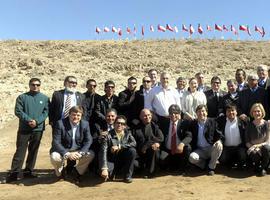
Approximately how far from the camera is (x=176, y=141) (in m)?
8.45

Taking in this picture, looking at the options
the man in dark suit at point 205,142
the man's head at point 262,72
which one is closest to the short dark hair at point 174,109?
the man in dark suit at point 205,142

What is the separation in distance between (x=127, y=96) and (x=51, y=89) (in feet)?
49.6

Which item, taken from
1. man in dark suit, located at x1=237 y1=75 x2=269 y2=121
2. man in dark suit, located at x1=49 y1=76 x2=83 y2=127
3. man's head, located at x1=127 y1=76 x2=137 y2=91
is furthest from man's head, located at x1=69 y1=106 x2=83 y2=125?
man in dark suit, located at x1=237 y1=75 x2=269 y2=121

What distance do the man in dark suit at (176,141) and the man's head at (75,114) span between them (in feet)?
6.22

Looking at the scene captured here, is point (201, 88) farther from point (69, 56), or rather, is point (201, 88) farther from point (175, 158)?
point (69, 56)

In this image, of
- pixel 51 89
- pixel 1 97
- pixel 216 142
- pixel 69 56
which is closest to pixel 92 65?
pixel 69 56

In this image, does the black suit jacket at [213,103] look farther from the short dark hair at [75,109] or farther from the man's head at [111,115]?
the short dark hair at [75,109]

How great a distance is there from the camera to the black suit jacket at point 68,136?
26.4 ft

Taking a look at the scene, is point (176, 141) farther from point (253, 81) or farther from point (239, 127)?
point (253, 81)

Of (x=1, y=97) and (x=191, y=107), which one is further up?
(x=1, y=97)

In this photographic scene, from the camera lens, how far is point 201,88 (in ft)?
30.8

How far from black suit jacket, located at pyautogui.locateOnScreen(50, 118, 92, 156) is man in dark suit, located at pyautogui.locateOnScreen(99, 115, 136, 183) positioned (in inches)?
14.5

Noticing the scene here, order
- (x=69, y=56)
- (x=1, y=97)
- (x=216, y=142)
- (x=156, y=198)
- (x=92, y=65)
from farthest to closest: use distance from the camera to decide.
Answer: (x=69, y=56) → (x=92, y=65) → (x=1, y=97) → (x=216, y=142) → (x=156, y=198)

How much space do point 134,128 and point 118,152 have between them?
705 mm
